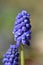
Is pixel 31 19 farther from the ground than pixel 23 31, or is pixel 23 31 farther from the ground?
pixel 31 19

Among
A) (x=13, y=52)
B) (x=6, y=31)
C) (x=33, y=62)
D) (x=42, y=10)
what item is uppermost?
(x=42, y=10)

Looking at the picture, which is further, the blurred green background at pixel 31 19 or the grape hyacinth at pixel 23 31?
the blurred green background at pixel 31 19

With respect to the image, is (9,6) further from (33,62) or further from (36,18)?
(33,62)

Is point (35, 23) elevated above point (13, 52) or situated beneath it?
elevated above

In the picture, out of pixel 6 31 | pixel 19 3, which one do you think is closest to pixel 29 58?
pixel 6 31

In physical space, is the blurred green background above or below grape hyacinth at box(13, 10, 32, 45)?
above

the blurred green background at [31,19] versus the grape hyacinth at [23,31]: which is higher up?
the blurred green background at [31,19]

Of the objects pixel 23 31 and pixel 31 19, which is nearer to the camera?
pixel 23 31

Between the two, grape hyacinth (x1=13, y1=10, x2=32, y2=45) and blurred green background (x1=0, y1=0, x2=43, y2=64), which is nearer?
grape hyacinth (x1=13, y1=10, x2=32, y2=45)
